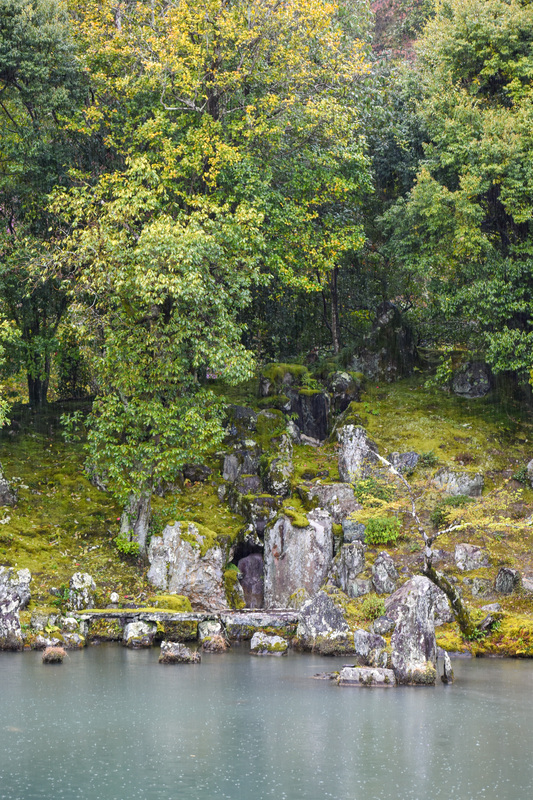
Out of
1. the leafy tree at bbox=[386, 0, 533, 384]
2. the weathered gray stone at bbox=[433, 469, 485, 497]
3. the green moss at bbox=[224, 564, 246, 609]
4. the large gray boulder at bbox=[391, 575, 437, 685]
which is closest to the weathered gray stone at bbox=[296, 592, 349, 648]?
the green moss at bbox=[224, 564, 246, 609]

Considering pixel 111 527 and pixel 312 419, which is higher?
pixel 312 419

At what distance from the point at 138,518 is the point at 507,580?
14.2 m

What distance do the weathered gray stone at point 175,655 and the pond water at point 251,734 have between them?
35.4 inches

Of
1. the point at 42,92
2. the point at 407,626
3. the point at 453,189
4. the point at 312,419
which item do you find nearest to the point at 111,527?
the point at 312,419

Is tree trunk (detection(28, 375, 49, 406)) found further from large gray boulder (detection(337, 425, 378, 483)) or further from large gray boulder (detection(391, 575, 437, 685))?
large gray boulder (detection(391, 575, 437, 685))

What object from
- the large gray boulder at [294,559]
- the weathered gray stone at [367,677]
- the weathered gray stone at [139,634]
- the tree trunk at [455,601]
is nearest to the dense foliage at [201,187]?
the large gray boulder at [294,559]

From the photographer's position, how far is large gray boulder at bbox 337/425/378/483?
36.0 m

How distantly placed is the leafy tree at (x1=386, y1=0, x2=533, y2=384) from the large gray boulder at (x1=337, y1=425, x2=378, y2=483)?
21.6 feet

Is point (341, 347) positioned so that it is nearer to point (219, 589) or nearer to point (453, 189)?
point (453, 189)

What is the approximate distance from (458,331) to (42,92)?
21741 mm

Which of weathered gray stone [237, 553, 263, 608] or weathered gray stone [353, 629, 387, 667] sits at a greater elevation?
weathered gray stone [237, 553, 263, 608]

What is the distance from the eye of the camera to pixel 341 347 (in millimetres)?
48250

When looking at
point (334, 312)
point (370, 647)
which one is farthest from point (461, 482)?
point (334, 312)

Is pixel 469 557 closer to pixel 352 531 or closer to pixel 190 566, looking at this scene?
pixel 352 531
